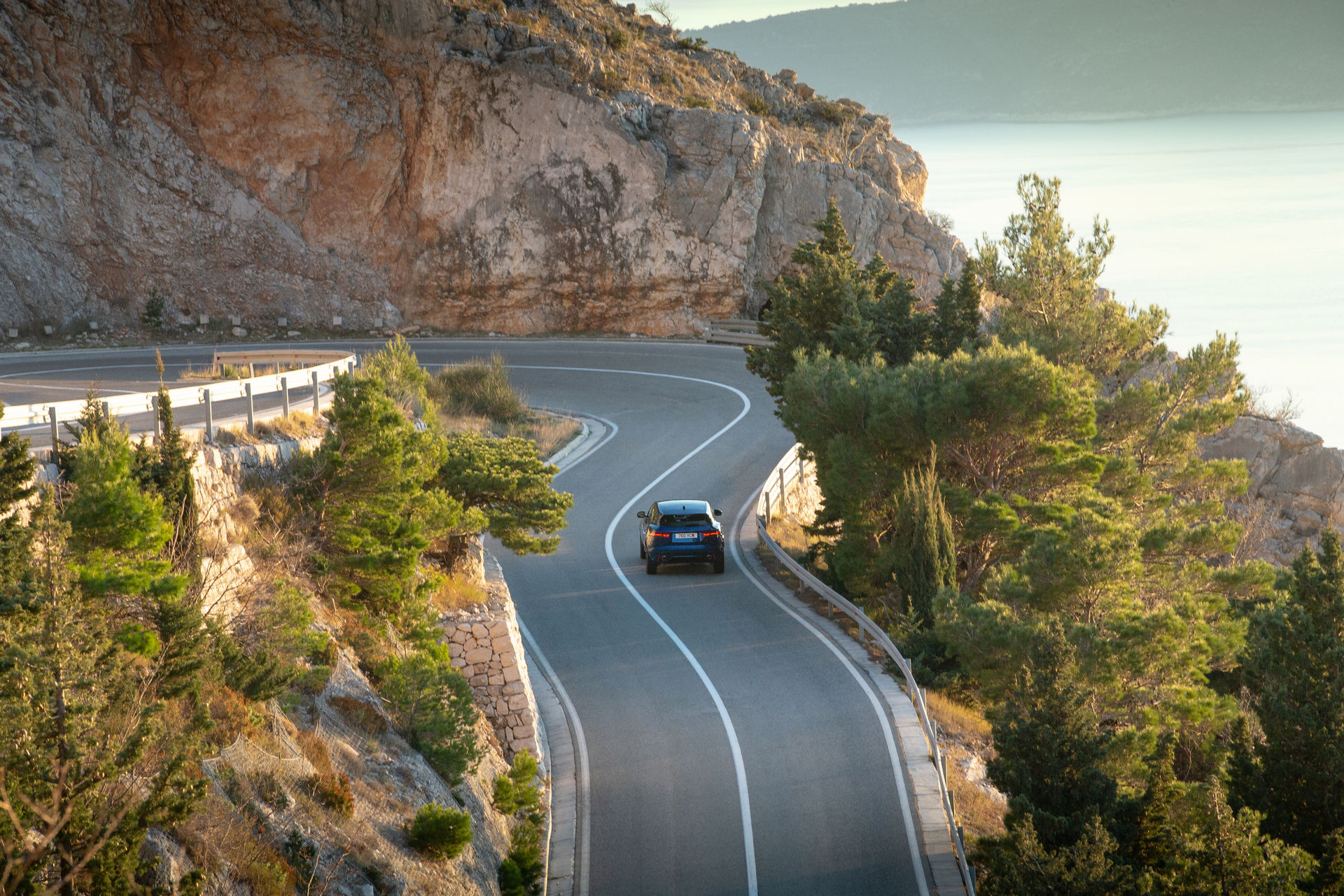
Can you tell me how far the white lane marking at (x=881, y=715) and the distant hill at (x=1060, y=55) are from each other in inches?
5668

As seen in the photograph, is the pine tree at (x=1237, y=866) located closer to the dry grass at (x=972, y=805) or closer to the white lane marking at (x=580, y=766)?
the dry grass at (x=972, y=805)

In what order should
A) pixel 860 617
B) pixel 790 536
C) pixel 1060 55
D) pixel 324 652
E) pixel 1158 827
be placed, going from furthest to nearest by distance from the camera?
pixel 1060 55, pixel 790 536, pixel 860 617, pixel 1158 827, pixel 324 652

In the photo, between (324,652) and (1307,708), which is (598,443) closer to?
(324,652)

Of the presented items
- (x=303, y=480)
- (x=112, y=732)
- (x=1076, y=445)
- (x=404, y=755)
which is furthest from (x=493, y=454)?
(x=1076, y=445)

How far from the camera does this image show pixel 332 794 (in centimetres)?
1055

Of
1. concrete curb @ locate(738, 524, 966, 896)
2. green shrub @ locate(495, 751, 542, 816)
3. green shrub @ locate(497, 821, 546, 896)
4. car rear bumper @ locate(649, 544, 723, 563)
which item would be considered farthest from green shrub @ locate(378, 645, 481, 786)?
car rear bumper @ locate(649, 544, 723, 563)

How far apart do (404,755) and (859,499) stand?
46.5 ft

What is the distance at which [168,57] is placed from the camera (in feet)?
143

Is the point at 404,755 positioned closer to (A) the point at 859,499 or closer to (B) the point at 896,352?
(A) the point at 859,499

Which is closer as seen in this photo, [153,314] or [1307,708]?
[1307,708]

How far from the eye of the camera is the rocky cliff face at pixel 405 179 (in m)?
43.2

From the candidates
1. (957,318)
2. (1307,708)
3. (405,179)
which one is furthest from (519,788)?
(405,179)

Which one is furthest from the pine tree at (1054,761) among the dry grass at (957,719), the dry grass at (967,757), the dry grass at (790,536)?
the dry grass at (790,536)

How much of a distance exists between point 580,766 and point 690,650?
406 cm
